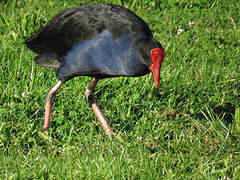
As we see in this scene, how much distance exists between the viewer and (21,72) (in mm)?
4270

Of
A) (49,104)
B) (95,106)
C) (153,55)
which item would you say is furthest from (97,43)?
(49,104)

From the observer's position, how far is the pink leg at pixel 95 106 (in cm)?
373

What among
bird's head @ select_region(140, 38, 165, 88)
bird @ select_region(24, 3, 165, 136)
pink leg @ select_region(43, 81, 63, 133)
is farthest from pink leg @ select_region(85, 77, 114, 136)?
bird's head @ select_region(140, 38, 165, 88)

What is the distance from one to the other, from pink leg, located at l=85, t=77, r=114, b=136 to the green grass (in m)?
0.07

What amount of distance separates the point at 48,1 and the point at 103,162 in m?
3.71

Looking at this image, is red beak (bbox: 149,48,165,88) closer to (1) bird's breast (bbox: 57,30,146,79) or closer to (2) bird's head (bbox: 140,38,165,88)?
(2) bird's head (bbox: 140,38,165,88)

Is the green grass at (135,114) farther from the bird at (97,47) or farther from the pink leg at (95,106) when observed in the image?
the bird at (97,47)

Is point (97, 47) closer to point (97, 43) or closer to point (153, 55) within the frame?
point (97, 43)

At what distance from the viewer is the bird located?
3.29m

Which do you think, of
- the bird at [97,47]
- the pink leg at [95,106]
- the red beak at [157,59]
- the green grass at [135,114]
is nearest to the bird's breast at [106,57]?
the bird at [97,47]

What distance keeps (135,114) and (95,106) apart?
41 cm

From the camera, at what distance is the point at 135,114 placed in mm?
3861

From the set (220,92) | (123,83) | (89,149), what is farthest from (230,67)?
(89,149)

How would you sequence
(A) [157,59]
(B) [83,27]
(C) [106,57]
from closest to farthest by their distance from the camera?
(A) [157,59], (C) [106,57], (B) [83,27]
